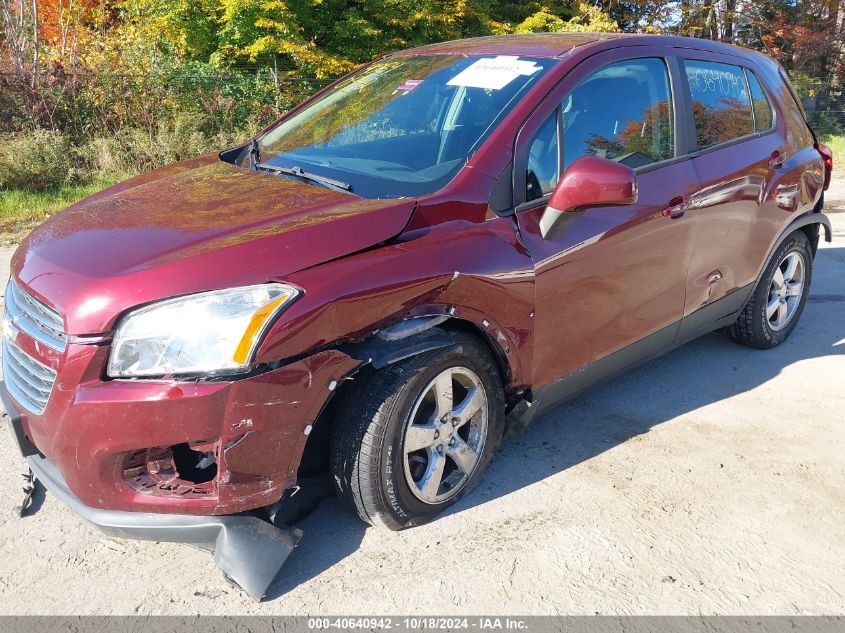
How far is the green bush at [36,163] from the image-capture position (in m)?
9.14

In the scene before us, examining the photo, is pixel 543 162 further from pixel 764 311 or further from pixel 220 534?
pixel 764 311

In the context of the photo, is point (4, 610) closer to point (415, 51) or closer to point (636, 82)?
point (415, 51)

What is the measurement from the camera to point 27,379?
95.7 inches

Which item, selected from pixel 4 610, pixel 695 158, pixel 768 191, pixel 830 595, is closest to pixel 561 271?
pixel 695 158

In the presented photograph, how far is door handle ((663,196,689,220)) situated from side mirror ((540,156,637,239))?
2.30ft

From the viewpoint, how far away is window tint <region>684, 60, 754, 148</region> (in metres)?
3.81

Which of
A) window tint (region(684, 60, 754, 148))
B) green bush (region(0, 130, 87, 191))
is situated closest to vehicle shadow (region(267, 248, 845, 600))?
window tint (region(684, 60, 754, 148))

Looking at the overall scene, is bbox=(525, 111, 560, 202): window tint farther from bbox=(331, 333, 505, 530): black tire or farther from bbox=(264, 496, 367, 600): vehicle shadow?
bbox=(264, 496, 367, 600): vehicle shadow

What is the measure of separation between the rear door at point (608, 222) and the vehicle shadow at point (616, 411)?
40 centimetres

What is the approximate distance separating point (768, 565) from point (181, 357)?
7.15 feet

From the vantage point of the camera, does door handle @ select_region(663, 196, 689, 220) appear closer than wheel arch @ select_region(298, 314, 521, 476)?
No

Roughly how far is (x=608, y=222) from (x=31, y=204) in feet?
25.1

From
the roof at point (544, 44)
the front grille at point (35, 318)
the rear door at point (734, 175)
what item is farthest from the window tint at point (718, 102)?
the front grille at point (35, 318)

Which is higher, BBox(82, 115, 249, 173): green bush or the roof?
the roof
